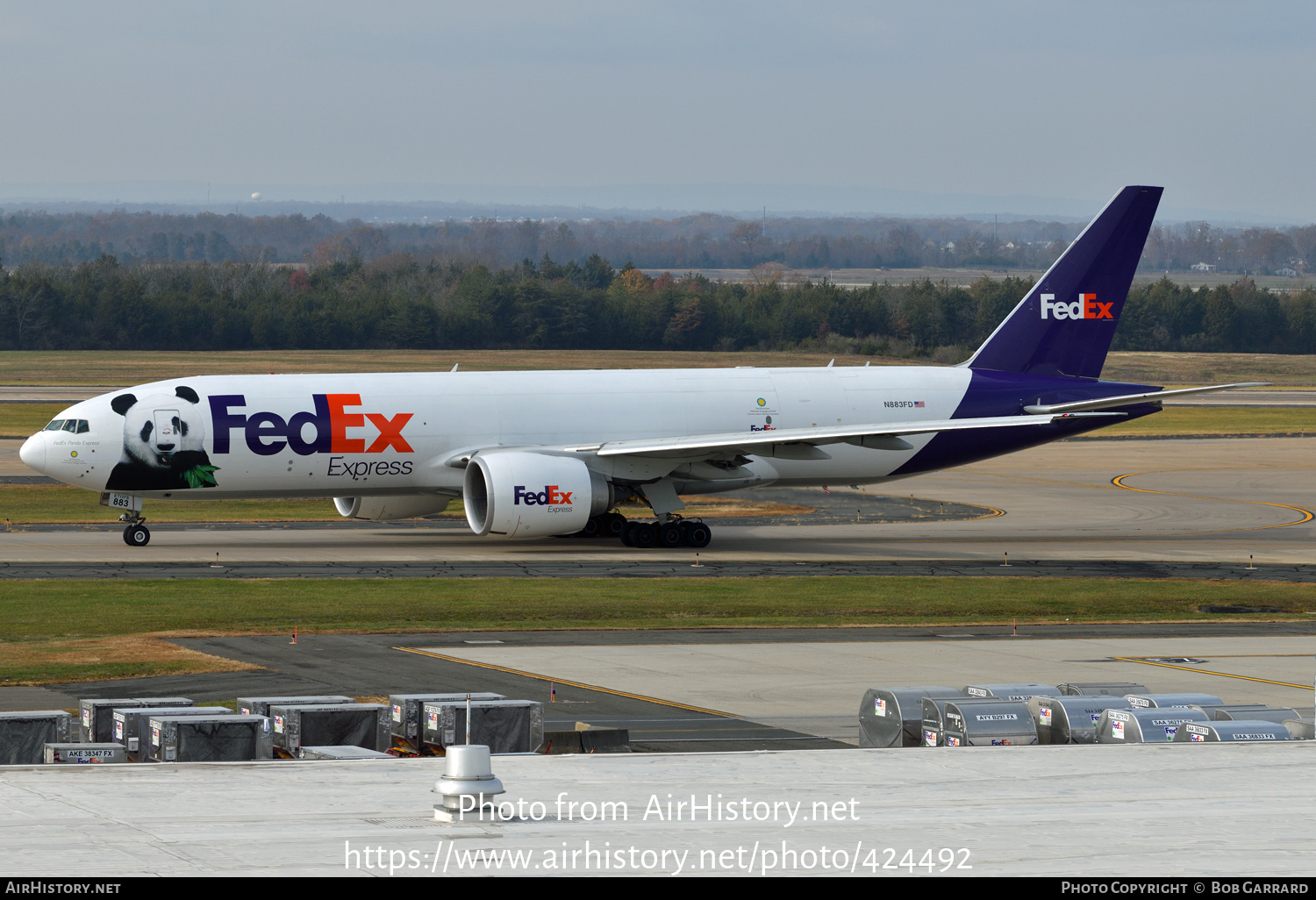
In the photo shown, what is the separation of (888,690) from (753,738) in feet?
8.28

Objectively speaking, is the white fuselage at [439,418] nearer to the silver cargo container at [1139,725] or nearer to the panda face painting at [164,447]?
the panda face painting at [164,447]

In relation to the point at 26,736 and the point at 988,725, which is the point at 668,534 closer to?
the point at 988,725

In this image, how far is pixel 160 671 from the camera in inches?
1105

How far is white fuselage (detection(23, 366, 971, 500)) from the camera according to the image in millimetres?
44500

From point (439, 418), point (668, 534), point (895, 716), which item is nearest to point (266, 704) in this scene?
point (895, 716)

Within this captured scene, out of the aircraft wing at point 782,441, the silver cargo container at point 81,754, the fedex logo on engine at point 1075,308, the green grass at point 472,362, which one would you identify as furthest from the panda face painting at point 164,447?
the green grass at point 472,362

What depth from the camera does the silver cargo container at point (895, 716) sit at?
20.3 m

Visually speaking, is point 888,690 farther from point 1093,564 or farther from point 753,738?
point 1093,564

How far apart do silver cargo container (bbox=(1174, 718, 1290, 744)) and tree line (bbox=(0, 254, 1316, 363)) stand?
5202 inches

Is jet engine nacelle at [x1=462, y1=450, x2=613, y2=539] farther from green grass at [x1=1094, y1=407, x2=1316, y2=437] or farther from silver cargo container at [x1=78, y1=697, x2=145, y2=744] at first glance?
green grass at [x1=1094, y1=407, x2=1316, y2=437]

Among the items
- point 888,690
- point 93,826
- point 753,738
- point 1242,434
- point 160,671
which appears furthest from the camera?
point 1242,434

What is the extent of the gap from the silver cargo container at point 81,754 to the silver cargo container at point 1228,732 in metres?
11.9

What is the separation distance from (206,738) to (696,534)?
3045 centimetres

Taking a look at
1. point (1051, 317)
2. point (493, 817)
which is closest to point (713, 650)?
point (493, 817)
